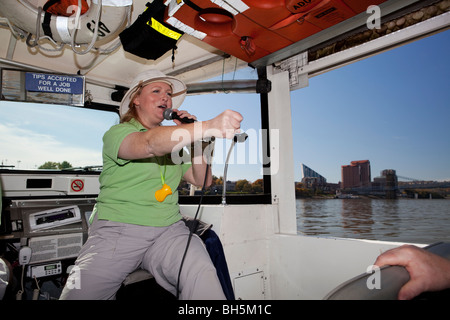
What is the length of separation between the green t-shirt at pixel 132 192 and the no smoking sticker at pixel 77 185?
1.44 m

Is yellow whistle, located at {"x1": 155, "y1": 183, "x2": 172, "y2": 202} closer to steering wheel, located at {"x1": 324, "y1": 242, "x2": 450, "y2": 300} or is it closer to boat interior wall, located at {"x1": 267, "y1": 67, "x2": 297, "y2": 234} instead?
steering wheel, located at {"x1": 324, "y1": 242, "x2": 450, "y2": 300}

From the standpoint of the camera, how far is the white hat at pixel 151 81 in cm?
176

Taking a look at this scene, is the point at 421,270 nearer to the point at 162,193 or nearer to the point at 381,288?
the point at 381,288

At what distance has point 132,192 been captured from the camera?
146 centimetres

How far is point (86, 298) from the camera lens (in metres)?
1.18

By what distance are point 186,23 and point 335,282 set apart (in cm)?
229

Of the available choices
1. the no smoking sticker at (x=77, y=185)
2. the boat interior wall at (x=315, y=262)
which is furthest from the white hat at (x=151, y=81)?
the boat interior wall at (x=315, y=262)

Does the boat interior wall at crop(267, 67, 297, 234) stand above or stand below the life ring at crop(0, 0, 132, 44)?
below

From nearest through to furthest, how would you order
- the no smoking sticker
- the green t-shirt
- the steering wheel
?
the steering wheel
the green t-shirt
the no smoking sticker

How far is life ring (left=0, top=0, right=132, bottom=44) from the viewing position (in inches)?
76.1

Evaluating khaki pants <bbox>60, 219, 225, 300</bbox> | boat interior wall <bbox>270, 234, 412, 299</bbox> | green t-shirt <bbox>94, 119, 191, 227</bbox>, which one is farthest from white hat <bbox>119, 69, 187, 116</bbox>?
boat interior wall <bbox>270, 234, 412, 299</bbox>

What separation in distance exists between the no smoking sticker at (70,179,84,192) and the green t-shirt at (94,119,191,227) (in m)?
1.44
